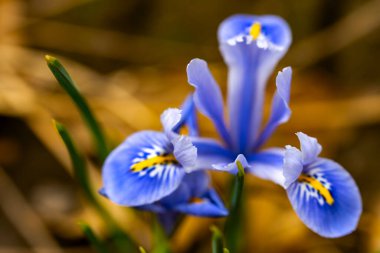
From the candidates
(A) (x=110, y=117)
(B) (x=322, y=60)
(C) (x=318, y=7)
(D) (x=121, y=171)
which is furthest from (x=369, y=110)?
(D) (x=121, y=171)

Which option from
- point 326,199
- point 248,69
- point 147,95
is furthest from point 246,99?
point 147,95

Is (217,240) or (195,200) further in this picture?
(195,200)

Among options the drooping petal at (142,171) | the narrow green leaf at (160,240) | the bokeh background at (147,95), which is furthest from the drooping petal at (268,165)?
the bokeh background at (147,95)

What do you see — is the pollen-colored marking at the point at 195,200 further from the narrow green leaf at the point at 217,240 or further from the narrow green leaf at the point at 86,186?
the narrow green leaf at the point at 86,186

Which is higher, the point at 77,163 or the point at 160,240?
the point at 77,163

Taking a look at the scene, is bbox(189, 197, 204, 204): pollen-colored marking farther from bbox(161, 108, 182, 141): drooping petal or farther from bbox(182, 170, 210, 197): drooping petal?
bbox(161, 108, 182, 141): drooping petal

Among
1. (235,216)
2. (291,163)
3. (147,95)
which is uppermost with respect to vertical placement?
(291,163)

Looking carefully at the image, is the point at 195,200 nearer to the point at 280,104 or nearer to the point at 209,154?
the point at 209,154
